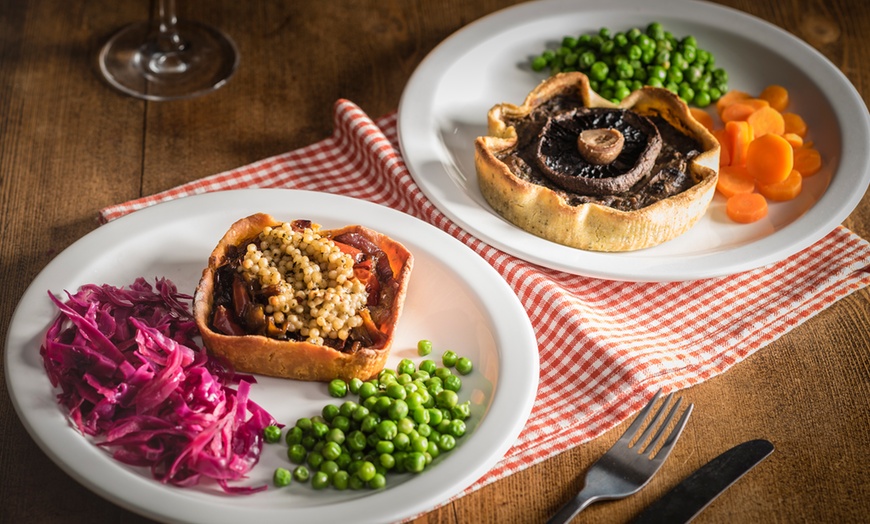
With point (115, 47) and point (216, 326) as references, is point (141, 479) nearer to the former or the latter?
point (216, 326)

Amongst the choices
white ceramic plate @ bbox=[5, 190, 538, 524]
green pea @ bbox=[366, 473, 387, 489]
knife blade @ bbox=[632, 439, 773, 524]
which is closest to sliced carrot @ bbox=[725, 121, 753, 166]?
white ceramic plate @ bbox=[5, 190, 538, 524]

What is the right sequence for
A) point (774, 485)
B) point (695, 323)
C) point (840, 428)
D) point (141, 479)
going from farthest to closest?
point (695, 323) → point (840, 428) → point (774, 485) → point (141, 479)

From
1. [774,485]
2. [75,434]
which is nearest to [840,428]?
[774,485]

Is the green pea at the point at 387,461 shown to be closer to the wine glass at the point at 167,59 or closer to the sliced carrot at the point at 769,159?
the sliced carrot at the point at 769,159

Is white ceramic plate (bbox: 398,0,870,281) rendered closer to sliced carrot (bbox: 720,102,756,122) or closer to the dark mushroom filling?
the dark mushroom filling

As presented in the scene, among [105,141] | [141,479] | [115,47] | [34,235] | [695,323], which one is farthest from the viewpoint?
[115,47]

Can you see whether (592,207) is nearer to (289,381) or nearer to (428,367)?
(428,367)
